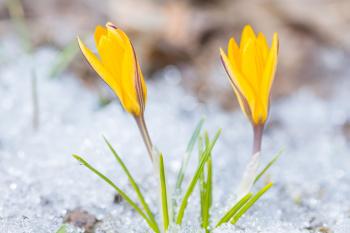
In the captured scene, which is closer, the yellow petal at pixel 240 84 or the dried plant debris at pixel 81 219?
the yellow petal at pixel 240 84

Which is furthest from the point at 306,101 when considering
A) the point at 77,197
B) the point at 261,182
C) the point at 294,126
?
the point at 77,197

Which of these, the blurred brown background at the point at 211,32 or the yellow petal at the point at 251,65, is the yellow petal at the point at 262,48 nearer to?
the yellow petal at the point at 251,65

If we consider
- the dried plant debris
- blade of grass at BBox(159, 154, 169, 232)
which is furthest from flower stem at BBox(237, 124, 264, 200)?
the dried plant debris

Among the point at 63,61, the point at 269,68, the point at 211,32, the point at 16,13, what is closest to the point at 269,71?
the point at 269,68

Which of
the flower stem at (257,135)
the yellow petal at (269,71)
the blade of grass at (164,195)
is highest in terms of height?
the yellow petal at (269,71)

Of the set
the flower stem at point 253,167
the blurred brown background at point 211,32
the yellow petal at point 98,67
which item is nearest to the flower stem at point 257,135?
the flower stem at point 253,167

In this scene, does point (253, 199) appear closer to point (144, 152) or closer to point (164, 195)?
point (164, 195)
